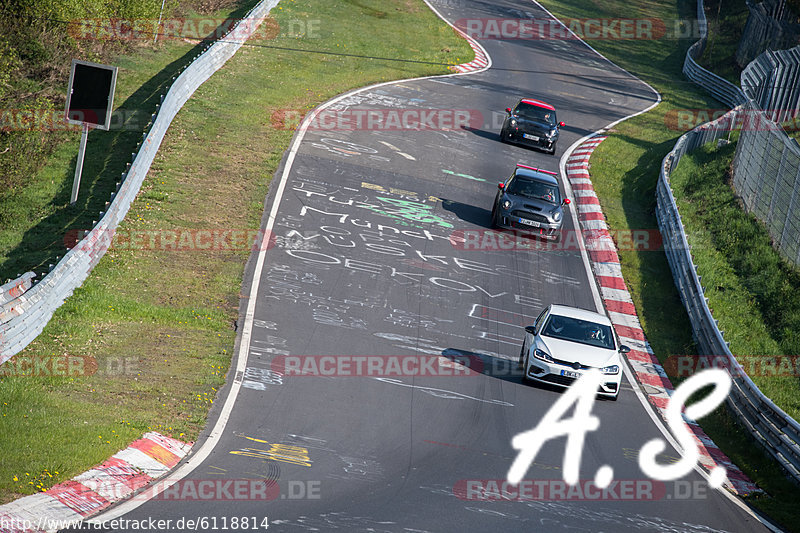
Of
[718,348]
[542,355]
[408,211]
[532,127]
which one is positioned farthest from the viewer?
[532,127]

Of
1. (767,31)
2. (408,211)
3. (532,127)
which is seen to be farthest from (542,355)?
(767,31)

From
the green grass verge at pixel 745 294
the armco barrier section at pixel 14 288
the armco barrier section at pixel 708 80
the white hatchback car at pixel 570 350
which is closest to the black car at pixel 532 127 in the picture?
the green grass verge at pixel 745 294

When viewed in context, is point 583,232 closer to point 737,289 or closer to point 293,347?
point 737,289

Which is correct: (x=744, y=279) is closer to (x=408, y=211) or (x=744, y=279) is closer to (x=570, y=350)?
(x=570, y=350)

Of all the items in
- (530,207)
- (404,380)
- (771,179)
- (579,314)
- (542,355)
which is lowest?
(404,380)

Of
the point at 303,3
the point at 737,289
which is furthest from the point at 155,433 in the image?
the point at 303,3

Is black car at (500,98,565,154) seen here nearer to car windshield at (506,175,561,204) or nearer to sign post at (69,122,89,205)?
car windshield at (506,175,561,204)
